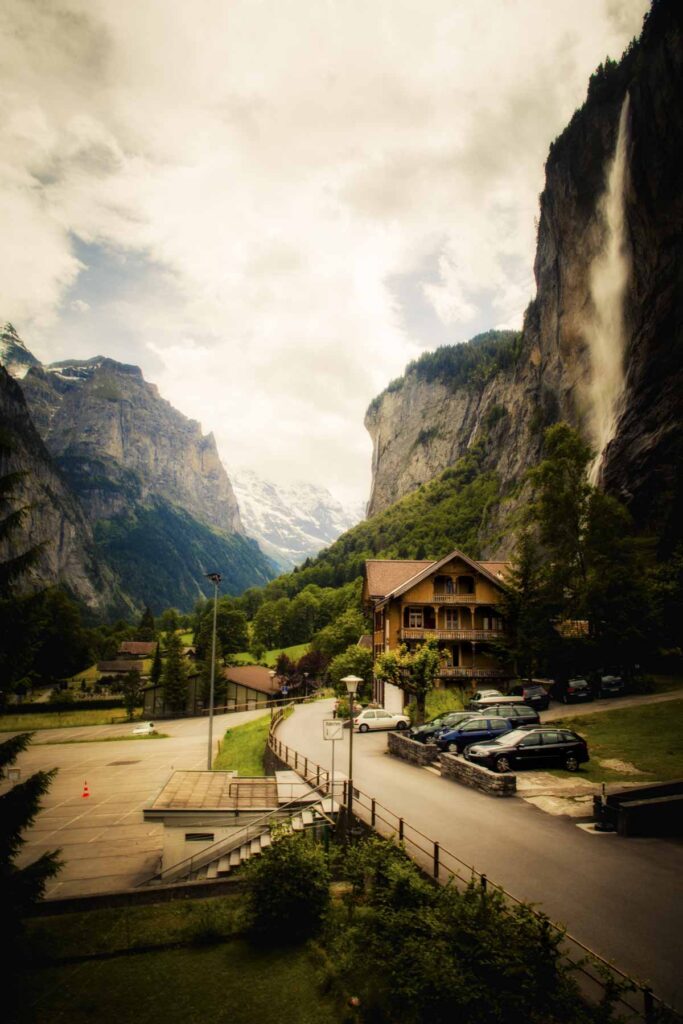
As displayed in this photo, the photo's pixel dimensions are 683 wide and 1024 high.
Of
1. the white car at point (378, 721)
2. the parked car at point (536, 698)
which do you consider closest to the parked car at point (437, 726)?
the white car at point (378, 721)

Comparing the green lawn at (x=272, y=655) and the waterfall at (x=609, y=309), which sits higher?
the waterfall at (x=609, y=309)

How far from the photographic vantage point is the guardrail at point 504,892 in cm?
711

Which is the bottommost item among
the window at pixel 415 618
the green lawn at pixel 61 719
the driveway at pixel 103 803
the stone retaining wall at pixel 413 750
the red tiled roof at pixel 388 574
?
the green lawn at pixel 61 719

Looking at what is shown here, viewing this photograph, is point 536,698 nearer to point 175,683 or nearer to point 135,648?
point 175,683

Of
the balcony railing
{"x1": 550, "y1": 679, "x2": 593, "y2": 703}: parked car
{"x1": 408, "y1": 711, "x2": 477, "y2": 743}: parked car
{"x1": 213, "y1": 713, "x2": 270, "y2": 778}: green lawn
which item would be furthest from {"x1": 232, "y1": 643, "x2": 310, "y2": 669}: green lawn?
{"x1": 408, "y1": 711, "x2": 477, "y2": 743}: parked car

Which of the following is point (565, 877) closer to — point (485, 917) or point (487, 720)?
point (485, 917)

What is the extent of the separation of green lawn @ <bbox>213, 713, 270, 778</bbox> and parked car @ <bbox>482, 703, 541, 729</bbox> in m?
14.4

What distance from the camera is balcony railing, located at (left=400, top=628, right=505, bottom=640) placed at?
4347 cm

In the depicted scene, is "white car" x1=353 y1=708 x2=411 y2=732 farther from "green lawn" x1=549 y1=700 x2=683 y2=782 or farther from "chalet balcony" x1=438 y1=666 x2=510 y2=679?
"green lawn" x1=549 y1=700 x2=683 y2=782

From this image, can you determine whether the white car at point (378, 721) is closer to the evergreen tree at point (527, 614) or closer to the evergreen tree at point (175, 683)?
the evergreen tree at point (527, 614)

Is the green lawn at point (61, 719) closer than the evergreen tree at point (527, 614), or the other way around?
the evergreen tree at point (527, 614)

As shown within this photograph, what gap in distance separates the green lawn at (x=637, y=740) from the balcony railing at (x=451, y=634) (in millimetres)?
14006

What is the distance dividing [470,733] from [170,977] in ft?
53.3

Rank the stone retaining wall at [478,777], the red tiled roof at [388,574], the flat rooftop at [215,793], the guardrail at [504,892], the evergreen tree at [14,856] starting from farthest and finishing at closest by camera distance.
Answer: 1. the red tiled roof at [388,574]
2. the flat rooftop at [215,793]
3. the stone retaining wall at [478,777]
4. the evergreen tree at [14,856]
5. the guardrail at [504,892]
